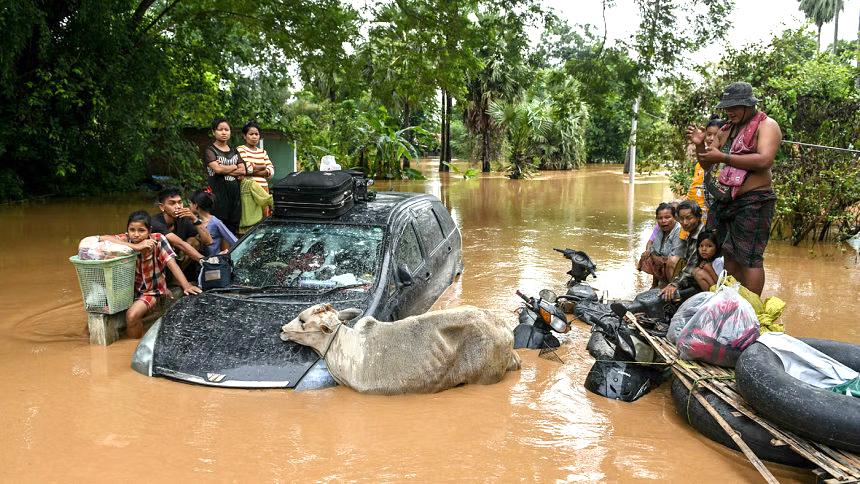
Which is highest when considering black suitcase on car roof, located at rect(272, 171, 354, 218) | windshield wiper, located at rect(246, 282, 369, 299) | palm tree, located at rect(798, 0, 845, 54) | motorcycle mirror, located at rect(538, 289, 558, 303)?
palm tree, located at rect(798, 0, 845, 54)

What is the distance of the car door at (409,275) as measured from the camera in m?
5.73

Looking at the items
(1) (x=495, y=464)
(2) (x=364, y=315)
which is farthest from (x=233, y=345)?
(1) (x=495, y=464)

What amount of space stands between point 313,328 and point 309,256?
3.86 ft

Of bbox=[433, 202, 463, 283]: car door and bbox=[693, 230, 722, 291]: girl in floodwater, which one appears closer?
bbox=[693, 230, 722, 291]: girl in floodwater

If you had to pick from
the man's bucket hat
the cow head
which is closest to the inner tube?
the man's bucket hat

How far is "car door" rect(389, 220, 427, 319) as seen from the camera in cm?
573

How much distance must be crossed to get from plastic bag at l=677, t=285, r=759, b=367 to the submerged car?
2264mm

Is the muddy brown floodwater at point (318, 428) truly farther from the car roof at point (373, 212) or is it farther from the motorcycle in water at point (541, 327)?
the car roof at point (373, 212)

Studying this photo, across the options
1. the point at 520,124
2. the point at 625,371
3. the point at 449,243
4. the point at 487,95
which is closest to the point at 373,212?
the point at 449,243

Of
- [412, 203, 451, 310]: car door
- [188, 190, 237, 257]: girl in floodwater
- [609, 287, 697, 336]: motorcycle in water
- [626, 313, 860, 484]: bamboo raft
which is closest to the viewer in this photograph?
[626, 313, 860, 484]: bamboo raft

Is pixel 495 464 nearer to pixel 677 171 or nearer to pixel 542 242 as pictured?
pixel 542 242

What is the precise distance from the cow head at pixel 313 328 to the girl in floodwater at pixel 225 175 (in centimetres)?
311

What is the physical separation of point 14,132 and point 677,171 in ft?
47.0

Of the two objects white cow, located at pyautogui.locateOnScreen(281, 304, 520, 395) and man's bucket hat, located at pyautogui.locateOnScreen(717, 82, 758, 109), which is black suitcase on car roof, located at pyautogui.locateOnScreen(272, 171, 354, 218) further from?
man's bucket hat, located at pyautogui.locateOnScreen(717, 82, 758, 109)
